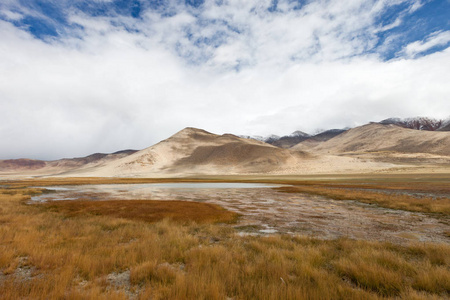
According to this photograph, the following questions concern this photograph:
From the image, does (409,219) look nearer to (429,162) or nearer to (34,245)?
(34,245)

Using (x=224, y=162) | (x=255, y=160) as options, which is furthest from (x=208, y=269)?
(x=224, y=162)

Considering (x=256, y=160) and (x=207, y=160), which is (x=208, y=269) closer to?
(x=256, y=160)

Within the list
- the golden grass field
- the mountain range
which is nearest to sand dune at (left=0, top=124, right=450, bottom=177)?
the mountain range

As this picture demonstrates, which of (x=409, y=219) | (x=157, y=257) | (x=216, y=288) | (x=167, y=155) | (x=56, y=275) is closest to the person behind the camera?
(x=216, y=288)

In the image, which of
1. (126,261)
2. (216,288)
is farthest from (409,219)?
(126,261)

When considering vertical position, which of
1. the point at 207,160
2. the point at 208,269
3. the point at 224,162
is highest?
the point at 207,160

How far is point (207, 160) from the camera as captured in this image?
168m

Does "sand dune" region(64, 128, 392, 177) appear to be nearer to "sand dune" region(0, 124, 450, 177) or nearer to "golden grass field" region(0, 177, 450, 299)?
"sand dune" region(0, 124, 450, 177)

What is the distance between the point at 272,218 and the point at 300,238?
675 cm

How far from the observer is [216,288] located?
199 inches

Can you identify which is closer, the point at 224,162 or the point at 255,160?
the point at 255,160

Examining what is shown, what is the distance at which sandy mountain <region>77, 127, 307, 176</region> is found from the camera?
14775 cm

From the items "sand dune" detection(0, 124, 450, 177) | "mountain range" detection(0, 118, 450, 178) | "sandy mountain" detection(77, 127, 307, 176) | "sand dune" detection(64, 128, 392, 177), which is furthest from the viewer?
"sandy mountain" detection(77, 127, 307, 176)

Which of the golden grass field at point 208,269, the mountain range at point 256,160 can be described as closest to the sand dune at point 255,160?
the mountain range at point 256,160
